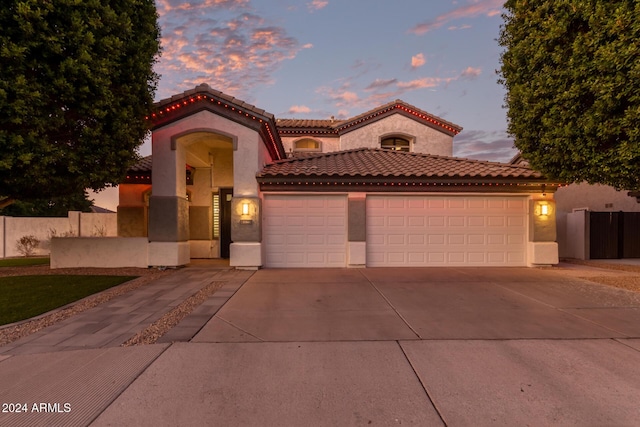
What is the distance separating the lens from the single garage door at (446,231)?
11070 millimetres

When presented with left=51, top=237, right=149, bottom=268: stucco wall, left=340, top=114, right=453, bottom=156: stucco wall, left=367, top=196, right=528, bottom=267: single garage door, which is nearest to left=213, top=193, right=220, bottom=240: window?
left=51, top=237, right=149, bottom=268: stucco wall

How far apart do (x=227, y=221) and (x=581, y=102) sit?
12.8 metres

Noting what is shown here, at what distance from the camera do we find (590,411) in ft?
9.39

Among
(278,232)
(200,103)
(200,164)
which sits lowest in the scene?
(278,232)

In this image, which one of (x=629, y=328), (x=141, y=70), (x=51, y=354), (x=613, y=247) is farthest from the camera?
(x=613, y=247)

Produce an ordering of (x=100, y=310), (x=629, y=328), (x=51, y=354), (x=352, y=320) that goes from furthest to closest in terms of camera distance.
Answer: (x=100, y=310)
(x=352, y=320)
(x=629, y=328)
(x=51, y=354)

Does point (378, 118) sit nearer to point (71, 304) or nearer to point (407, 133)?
point (407, 133)

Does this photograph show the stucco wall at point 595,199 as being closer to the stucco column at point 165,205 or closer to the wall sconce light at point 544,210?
the wall sconce light at point 544,210

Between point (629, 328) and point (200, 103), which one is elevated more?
point (200, 103)

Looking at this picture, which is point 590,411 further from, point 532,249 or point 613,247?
point 613,247

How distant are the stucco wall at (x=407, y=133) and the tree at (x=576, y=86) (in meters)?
9.90

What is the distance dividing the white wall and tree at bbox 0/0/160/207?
9.09m

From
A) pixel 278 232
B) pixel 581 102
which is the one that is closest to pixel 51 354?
pixel 278 232

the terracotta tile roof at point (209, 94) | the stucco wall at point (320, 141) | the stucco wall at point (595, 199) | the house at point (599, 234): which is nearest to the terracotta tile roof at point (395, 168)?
the terracotta tile roof at point (209, 94)
